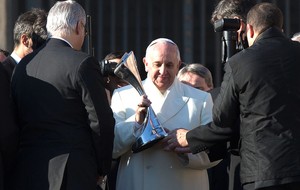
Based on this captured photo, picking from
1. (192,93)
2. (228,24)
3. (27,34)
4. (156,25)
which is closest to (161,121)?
Result: (192,93)

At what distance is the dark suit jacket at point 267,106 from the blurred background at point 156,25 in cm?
385

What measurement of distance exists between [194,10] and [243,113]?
13.5ft

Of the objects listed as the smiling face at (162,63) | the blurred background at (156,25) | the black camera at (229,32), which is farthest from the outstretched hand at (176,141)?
the blurred background at (156,25)

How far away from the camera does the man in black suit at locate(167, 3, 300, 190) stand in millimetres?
5309

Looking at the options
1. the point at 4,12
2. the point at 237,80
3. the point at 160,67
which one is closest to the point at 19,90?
the point at 160,67

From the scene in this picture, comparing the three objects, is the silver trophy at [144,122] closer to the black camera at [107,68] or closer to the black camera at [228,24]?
the black camera at [107,68]

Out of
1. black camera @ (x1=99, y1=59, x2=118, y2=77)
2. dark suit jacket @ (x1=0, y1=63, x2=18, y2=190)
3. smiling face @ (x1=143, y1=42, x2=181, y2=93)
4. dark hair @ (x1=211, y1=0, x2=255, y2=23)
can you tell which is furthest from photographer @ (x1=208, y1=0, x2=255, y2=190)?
dark suit jacket @ (x1=0, y1=63, x2=18, y2=190)

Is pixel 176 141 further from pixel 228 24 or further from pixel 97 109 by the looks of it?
pixel 228 24

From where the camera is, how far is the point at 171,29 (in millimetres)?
9445

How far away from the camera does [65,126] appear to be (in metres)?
5.62

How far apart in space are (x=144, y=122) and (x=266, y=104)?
3.03ft

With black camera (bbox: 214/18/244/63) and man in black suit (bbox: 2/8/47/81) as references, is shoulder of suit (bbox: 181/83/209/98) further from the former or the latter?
man in black suit (bbox: 2/8/47/81)

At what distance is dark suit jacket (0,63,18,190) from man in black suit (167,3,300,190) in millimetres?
1193

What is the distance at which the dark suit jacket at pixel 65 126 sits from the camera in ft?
18.4
